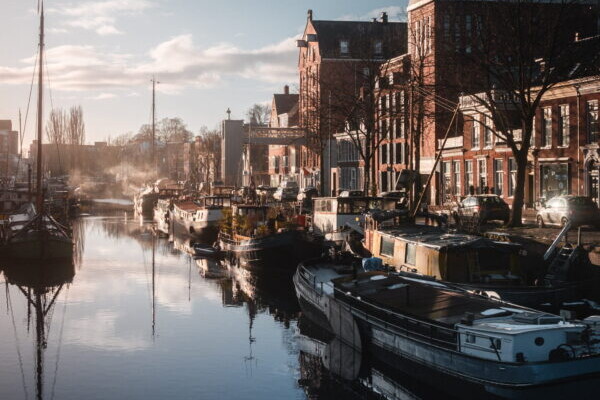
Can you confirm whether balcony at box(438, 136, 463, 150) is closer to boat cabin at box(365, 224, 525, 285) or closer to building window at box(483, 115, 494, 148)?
building window at box(483, 115, 494, 148)

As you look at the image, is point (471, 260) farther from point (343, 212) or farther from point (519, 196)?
point (343, 212)

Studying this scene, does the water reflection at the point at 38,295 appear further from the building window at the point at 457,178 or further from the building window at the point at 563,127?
the building window at the point at 457,178

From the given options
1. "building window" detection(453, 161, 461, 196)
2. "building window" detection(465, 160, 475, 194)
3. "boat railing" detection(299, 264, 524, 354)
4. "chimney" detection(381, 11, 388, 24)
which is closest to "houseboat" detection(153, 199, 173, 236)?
"building window" detection(453, 161, 461, 196)

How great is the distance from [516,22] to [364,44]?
25.0 meters

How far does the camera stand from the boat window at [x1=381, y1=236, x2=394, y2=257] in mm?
33006

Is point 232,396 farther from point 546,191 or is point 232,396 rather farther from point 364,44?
point 364,44

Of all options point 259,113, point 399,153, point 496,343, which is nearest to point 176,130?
point 259,113

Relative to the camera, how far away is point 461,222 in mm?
44250

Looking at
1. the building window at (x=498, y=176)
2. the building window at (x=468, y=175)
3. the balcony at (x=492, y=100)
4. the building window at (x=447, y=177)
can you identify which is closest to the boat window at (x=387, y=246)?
the balcony at (x=492, y=100)

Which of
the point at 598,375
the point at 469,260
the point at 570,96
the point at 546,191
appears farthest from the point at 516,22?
the point at 598,375

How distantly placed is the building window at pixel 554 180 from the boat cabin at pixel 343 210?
13.5m

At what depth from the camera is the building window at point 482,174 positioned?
60.6 metres

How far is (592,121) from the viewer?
48906mm

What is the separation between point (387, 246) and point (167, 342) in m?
10.2
